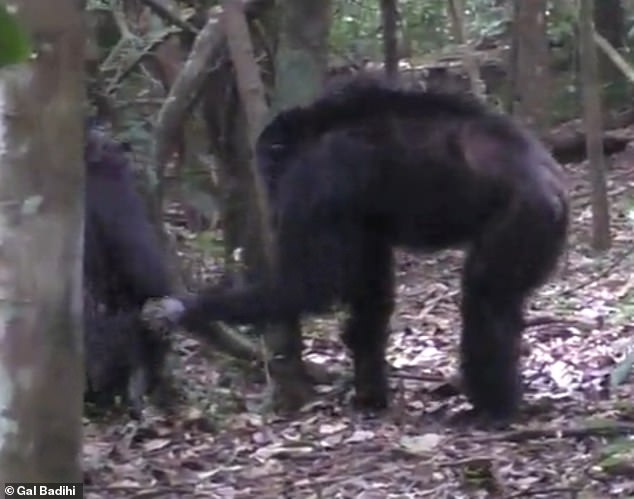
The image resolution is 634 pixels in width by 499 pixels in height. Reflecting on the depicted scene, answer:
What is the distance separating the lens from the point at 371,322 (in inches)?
244

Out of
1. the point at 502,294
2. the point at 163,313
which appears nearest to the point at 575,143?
the point at 502,294

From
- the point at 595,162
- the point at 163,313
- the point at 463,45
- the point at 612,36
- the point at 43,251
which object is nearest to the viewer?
the point at 43,251

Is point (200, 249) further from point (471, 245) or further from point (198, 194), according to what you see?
point (471, 245)

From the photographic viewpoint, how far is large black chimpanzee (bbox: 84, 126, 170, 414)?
5.71 m

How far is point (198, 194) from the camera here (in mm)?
8023

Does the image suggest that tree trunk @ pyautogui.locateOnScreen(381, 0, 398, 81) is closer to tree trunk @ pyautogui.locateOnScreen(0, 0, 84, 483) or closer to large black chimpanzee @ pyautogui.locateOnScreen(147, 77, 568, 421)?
large black chimpanzee @ pyautogui.locateOnScreen(147, 77, 568, 421)

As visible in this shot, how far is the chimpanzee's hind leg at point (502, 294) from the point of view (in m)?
5.33

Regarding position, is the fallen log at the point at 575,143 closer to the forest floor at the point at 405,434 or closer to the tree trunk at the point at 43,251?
the forest floor at the point at 405,434

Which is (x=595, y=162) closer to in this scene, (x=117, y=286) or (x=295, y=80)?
(x=295, y=80)

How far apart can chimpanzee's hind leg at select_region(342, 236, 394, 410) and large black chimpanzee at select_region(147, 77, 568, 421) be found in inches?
9.7

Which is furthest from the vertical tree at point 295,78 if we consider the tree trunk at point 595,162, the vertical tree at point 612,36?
the vertical tree at point 612,36

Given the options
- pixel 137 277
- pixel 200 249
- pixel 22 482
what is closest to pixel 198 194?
pixel 200 249

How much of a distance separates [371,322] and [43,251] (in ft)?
11.5

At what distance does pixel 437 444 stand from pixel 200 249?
11.8ft
